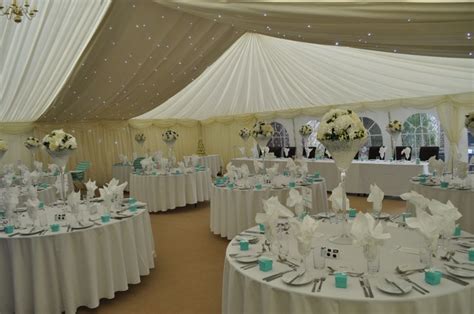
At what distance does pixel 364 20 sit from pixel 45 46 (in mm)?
5846

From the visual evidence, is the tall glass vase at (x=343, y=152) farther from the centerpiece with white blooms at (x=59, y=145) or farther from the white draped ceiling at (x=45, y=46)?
the white draped ceiling at (x=45, y=46)

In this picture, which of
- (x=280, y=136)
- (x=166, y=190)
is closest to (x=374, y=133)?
(x=280, y=136)

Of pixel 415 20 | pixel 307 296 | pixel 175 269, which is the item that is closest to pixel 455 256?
pixel 307 296

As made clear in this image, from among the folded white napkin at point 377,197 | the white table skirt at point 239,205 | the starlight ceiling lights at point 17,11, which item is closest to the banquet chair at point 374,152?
the white table skirt at point 239,205

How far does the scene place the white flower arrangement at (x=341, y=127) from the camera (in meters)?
2.87

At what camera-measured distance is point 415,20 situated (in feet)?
11.4

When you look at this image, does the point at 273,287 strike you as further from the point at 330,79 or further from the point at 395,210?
the point at 330,79

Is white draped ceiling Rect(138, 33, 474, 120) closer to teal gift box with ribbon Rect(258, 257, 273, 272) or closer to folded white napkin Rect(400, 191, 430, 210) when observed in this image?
folded white napkin Rect(400, 191, 430, 210)

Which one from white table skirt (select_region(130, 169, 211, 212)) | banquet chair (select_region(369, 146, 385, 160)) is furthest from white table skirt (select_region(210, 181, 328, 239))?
banquet chair (select_region(369, 146, 385, 160))

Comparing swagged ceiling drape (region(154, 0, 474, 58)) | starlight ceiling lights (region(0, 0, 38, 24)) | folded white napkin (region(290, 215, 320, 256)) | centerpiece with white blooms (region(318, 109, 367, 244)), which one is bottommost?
folded white napkin (region(290, 215, 320, 256))

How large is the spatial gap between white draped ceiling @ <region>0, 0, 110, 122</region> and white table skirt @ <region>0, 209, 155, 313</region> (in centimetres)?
344

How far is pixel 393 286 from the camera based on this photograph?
80.2 inches

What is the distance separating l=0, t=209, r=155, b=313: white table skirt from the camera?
3537 millimetres

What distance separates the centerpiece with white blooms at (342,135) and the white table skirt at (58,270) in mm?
2392
